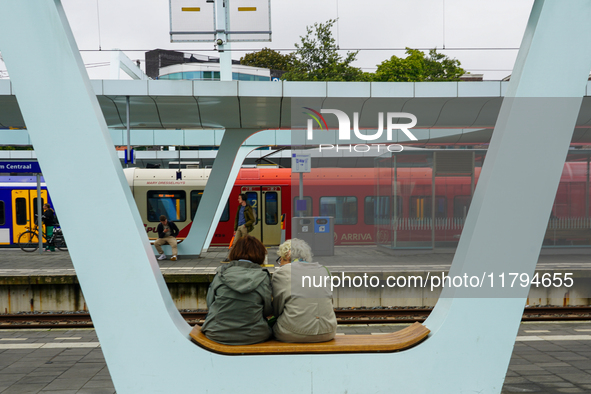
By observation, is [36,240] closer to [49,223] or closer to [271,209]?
[49,223]

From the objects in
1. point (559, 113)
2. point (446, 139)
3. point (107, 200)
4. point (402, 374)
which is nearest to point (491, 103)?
point (446, 139)

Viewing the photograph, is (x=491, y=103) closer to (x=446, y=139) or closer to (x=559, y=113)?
(x=446, y=139)

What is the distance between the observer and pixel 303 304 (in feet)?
10.8

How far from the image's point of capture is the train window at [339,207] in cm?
1664

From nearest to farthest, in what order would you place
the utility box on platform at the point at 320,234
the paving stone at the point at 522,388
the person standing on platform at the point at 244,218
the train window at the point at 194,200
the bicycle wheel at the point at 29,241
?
the paving stone at the point at 522,388
the person standing on platform at the point at 244,218
the utility box on platform at the point at 320,234
the train window at the point at 194,200
the bicycle wheel at the point at 29,241

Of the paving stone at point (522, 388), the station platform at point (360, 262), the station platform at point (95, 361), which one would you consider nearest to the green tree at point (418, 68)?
the station platform at point (360, 262)

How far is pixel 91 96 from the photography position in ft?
10.3

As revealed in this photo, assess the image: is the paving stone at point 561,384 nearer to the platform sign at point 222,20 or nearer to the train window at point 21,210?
the platform sign at point 222,20

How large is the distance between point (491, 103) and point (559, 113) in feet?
24.9

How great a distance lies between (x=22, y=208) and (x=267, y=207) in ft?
30.0

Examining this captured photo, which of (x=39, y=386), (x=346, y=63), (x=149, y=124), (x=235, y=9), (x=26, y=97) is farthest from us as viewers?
(x=346, y=63)

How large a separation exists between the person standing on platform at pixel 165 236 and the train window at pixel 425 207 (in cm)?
616

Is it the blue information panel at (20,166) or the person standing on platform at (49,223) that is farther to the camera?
the person standing on platform at (49,223)

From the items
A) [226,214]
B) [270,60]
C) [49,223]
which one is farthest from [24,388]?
[270,60]
